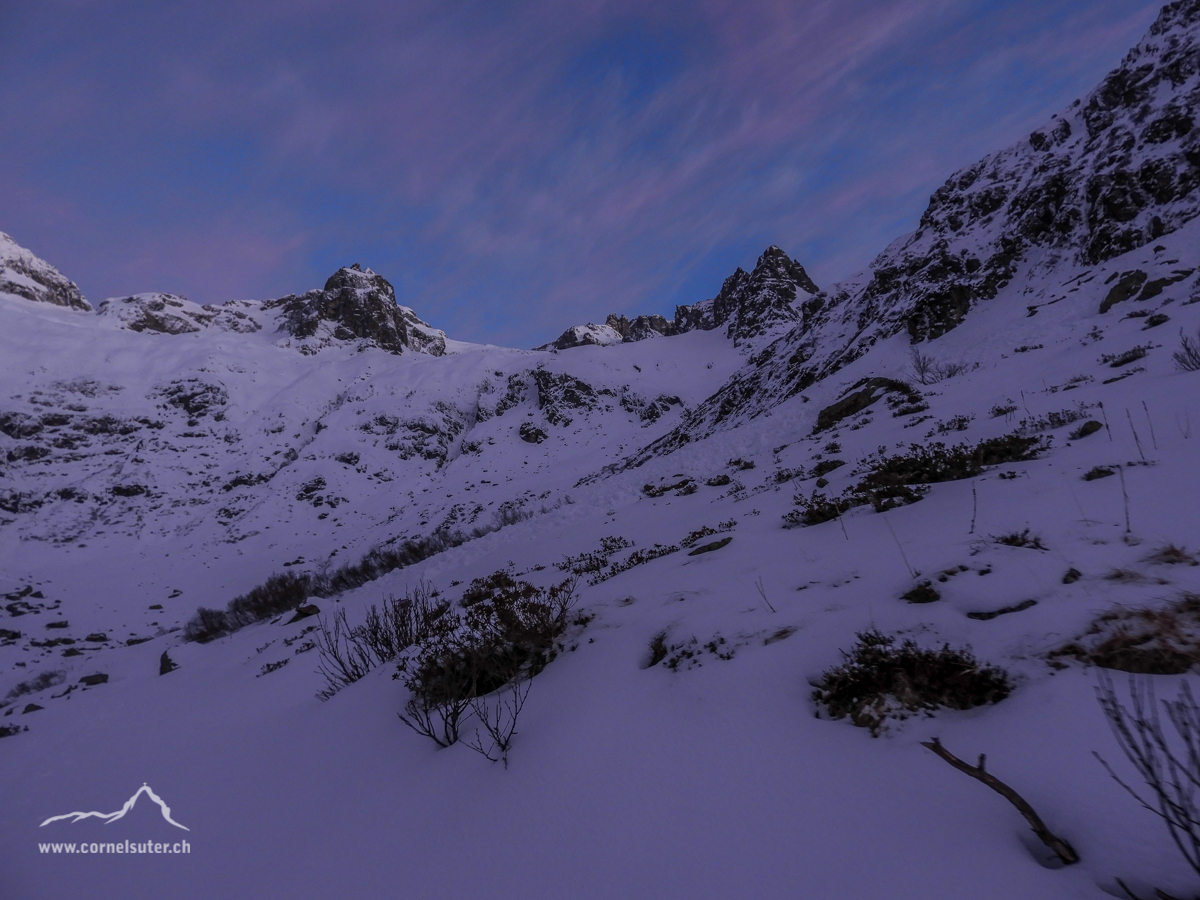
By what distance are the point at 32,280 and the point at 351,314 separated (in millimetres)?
43470

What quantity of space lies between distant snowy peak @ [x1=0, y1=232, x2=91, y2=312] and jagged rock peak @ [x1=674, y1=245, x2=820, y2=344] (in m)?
98.6

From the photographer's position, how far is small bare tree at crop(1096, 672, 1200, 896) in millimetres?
1162

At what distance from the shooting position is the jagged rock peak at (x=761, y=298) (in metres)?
69.9

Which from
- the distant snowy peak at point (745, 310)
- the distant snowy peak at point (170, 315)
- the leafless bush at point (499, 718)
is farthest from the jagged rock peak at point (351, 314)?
the leafless bush at point (499, 718)

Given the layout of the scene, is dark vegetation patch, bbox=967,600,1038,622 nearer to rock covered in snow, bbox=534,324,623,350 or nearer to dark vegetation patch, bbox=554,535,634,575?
dark vegetation patch, bbox=554,535,634,575

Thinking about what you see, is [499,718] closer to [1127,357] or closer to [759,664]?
[759,664]

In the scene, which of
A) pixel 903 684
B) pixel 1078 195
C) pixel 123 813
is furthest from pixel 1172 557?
pixel 1078 195

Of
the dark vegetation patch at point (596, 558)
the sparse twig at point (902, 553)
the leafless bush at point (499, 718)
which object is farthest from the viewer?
the dark vegetation patch at point (596, 558)

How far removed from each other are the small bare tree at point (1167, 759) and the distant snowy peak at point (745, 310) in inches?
2728

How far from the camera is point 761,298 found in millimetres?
74062

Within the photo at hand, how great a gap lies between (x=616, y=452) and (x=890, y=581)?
3605cm

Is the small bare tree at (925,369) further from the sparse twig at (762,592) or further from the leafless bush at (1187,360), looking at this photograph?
the sparse twig at (762,592)

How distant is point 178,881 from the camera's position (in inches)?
118

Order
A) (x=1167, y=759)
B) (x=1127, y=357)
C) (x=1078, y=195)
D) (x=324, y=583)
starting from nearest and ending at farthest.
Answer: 1. (x=1167, y=759)
2. (x=1127, y=357)
3. (x=324, y=583)
4. (x=1078, y=195)
